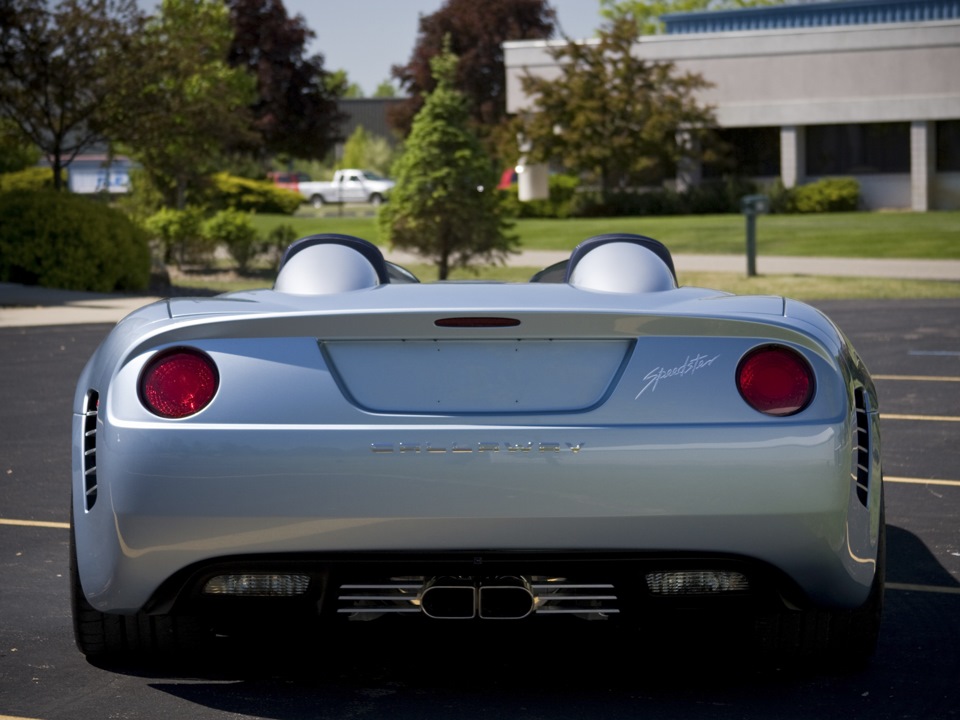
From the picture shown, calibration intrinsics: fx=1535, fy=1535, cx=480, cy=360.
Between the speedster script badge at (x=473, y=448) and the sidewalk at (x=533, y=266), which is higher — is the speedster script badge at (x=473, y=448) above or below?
above

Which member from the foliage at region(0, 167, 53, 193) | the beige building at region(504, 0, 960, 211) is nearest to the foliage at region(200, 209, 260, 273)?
the foliage at region(0, 167, 53, 193)

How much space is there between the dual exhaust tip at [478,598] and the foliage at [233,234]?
79.5ft

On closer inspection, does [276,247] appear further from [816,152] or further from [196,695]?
[196,695]

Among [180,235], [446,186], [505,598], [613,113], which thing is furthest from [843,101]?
[505,598]

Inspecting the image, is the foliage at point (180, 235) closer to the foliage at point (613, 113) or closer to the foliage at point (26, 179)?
the foliage at point (26, 179)

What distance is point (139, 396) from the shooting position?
4070mm

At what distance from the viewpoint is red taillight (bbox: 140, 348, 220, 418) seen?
404 cm

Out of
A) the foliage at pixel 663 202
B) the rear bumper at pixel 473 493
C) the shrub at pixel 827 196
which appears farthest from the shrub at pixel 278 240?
the rear bumper at pixel 473 493

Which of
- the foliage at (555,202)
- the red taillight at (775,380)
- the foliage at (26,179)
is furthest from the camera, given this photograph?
the foliage at (555,202)

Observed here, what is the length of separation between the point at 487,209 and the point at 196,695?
1993 cm

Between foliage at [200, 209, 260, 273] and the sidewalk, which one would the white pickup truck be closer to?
the sidewalk

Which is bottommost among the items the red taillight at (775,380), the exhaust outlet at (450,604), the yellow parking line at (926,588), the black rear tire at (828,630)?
the yellow parking line at (926,588)

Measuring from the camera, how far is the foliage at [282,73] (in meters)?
59.0

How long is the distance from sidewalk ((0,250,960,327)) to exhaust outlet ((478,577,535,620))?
14123mm
